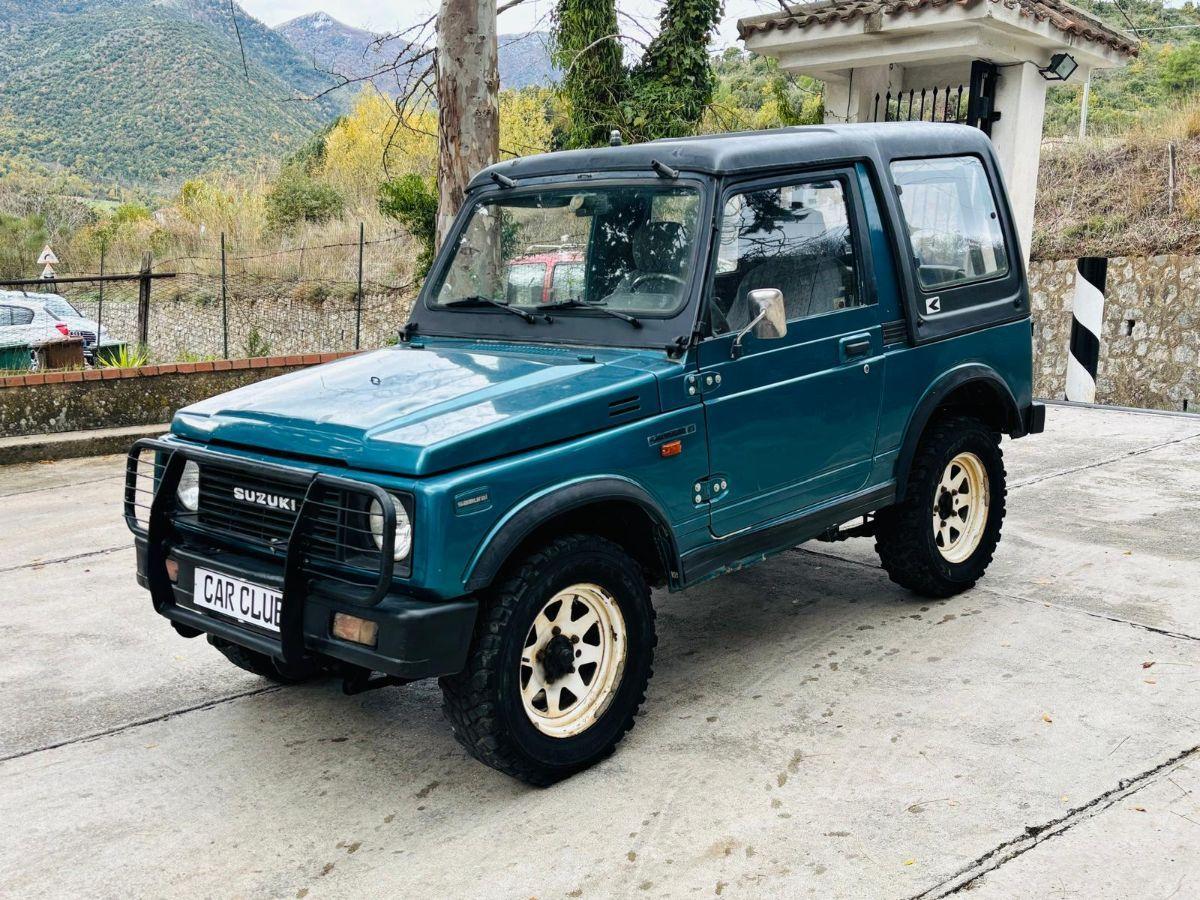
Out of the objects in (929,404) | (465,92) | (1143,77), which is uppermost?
(1143,77)

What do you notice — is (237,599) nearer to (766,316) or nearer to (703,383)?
(703,383)

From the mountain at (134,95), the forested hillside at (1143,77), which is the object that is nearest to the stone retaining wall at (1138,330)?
the forested hillside at (1143,77)

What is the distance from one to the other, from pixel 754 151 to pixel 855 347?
0.93 m

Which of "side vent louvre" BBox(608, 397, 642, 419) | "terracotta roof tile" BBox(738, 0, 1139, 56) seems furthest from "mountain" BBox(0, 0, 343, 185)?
"side vent louvre" BBox(608, 397, 642, 419)

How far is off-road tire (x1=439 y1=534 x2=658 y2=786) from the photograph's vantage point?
352 cm

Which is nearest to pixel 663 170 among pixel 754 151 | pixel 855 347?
pixel 754 151

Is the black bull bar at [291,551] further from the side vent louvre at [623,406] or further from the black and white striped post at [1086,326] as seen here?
the black and white striped post at [1086,326]

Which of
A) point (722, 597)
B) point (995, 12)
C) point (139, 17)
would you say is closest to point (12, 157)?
point (139, 17)

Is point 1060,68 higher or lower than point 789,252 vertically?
higher

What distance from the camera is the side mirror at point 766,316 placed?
406 centimetres

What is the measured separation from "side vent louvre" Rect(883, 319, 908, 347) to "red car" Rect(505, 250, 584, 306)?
4.50 feet

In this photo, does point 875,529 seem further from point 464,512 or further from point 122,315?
point 122,315

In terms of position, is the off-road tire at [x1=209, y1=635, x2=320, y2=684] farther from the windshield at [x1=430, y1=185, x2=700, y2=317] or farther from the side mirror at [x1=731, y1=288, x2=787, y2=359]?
the side mirror at [x1=731, y1=288, x2=787, y2=359]

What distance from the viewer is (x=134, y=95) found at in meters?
53.7
